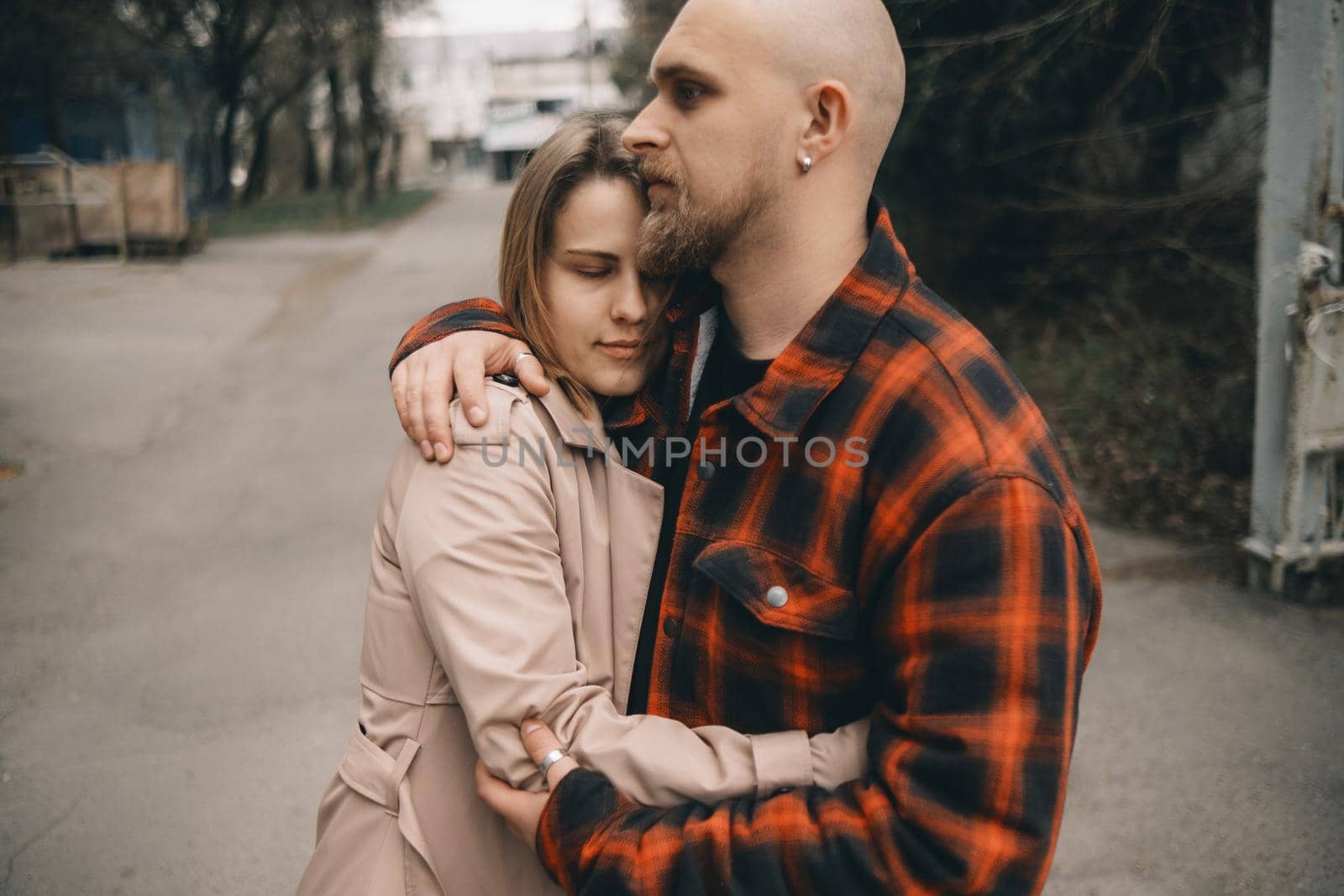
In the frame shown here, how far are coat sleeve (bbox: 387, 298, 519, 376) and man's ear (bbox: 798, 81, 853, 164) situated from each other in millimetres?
707

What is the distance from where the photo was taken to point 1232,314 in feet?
25.8

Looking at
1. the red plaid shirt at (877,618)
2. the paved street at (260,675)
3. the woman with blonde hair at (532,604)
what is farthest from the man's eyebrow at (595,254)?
the paved street at (260,675)

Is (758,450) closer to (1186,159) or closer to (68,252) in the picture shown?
(1186,159)

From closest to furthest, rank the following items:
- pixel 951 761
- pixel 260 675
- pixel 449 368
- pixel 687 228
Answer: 1. pixel 951 761
2. pixel 687 228
3. pixel 449 368
4. pixel 260 675

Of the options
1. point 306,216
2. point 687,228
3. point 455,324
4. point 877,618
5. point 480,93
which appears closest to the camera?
point 877,618

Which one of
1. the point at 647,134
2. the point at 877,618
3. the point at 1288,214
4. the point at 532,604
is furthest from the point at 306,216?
the point at 877,618

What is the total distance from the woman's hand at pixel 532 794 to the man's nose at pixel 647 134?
98cm

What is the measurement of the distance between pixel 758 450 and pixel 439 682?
660mm

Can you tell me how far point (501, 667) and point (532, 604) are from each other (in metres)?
0.11

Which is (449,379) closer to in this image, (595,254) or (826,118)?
(595,254)

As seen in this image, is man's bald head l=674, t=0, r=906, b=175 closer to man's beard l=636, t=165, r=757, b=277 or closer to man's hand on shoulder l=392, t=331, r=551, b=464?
man's beard l=636, t=165, r=757, b=277

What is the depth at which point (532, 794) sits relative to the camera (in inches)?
61.7

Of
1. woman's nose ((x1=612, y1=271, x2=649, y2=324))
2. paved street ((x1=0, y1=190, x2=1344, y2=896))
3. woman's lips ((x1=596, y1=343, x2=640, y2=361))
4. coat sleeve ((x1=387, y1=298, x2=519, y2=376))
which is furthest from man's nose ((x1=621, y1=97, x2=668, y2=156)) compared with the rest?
paved street ((x1=0, y1=190, x2=1344, y2=896))

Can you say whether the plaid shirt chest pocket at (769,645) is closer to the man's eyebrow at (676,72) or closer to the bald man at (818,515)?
the bald man at (818,515)
